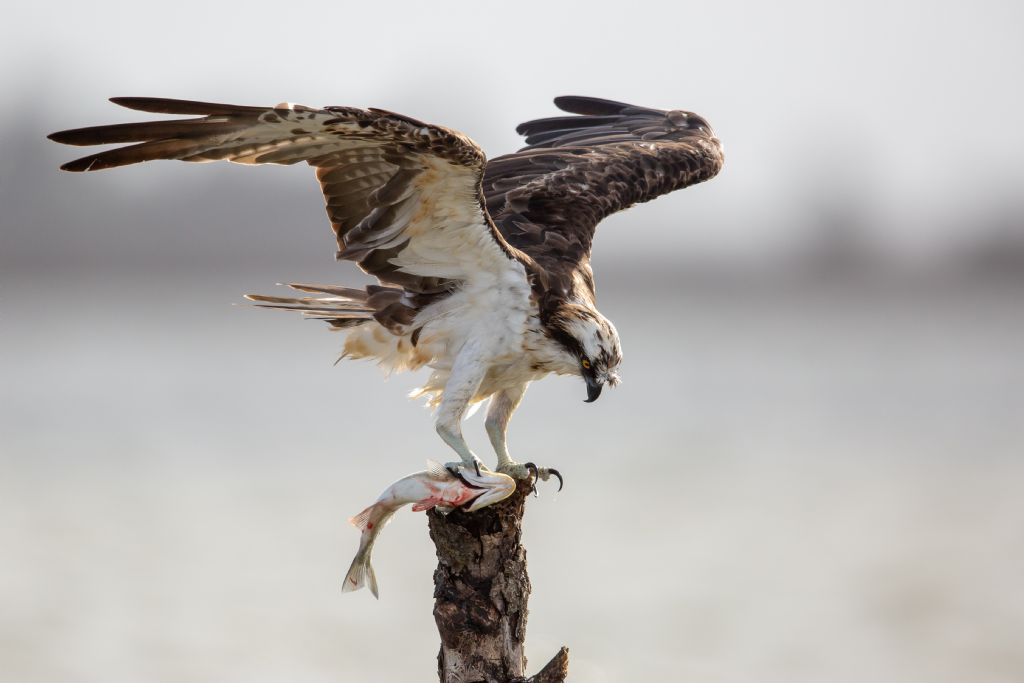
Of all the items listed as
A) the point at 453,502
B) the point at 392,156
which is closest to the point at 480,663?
the point at 453,502

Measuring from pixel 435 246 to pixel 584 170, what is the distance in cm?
267

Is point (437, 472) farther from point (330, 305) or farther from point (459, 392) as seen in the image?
point (330, 305)

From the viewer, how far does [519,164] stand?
10516 millimetres

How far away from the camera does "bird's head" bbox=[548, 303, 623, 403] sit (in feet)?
26.0

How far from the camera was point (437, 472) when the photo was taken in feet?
24.0

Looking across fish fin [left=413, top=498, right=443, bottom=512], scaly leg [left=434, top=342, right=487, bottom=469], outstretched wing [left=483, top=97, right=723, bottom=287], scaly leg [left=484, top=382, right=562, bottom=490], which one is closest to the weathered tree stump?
fish fin [left=413, top=498, right=443, bottom=512]

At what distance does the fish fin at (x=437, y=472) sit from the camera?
725cm

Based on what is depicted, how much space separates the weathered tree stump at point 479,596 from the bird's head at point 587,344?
1119 millimetres

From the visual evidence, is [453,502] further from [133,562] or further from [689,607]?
[133,562]

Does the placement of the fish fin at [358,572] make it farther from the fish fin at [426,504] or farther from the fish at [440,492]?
the fish fin at [426,504]

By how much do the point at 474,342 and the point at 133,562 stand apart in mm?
14679

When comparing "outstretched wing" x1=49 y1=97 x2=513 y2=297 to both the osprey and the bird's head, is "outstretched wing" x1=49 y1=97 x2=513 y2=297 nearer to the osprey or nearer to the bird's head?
the osprey

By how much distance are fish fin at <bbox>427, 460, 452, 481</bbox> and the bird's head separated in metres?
1.12


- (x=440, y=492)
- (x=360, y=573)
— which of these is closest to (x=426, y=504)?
(x=440, y=492)
